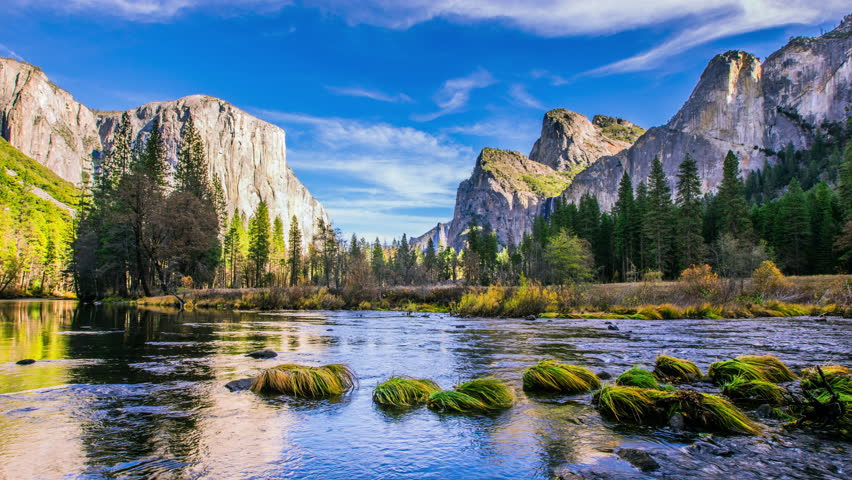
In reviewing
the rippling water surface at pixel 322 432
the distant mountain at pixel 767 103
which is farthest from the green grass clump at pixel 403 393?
the distant mountain at pixel 767 103

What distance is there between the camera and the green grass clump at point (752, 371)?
29.9 feet

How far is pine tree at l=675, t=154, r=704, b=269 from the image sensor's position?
64938mm

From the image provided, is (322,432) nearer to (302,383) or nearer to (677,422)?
(302,383)

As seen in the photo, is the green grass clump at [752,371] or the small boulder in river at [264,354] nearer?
the green grass clump at [752,371]

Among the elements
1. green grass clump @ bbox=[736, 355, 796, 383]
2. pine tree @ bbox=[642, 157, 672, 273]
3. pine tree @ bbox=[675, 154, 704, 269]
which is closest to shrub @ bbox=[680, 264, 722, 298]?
green grass clump @ bbox=[736, 355, 796, 383]

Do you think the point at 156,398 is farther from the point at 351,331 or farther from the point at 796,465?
the point at 351,331

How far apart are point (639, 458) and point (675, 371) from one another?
18.3 ft

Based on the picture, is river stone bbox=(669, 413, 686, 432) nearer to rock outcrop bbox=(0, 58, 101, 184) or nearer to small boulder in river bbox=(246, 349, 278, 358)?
small boulder in river bbox=(246, 349, 278, 358)

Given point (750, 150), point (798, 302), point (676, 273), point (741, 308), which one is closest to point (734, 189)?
point (676, 273)

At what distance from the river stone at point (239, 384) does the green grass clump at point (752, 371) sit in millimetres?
9854

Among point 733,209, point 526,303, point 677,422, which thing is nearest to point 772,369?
point 677,422

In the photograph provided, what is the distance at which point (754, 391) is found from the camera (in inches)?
327

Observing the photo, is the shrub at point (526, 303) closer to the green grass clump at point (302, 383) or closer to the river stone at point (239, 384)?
the green grass clump at point (302, 383)

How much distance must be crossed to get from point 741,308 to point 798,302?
890 cm
